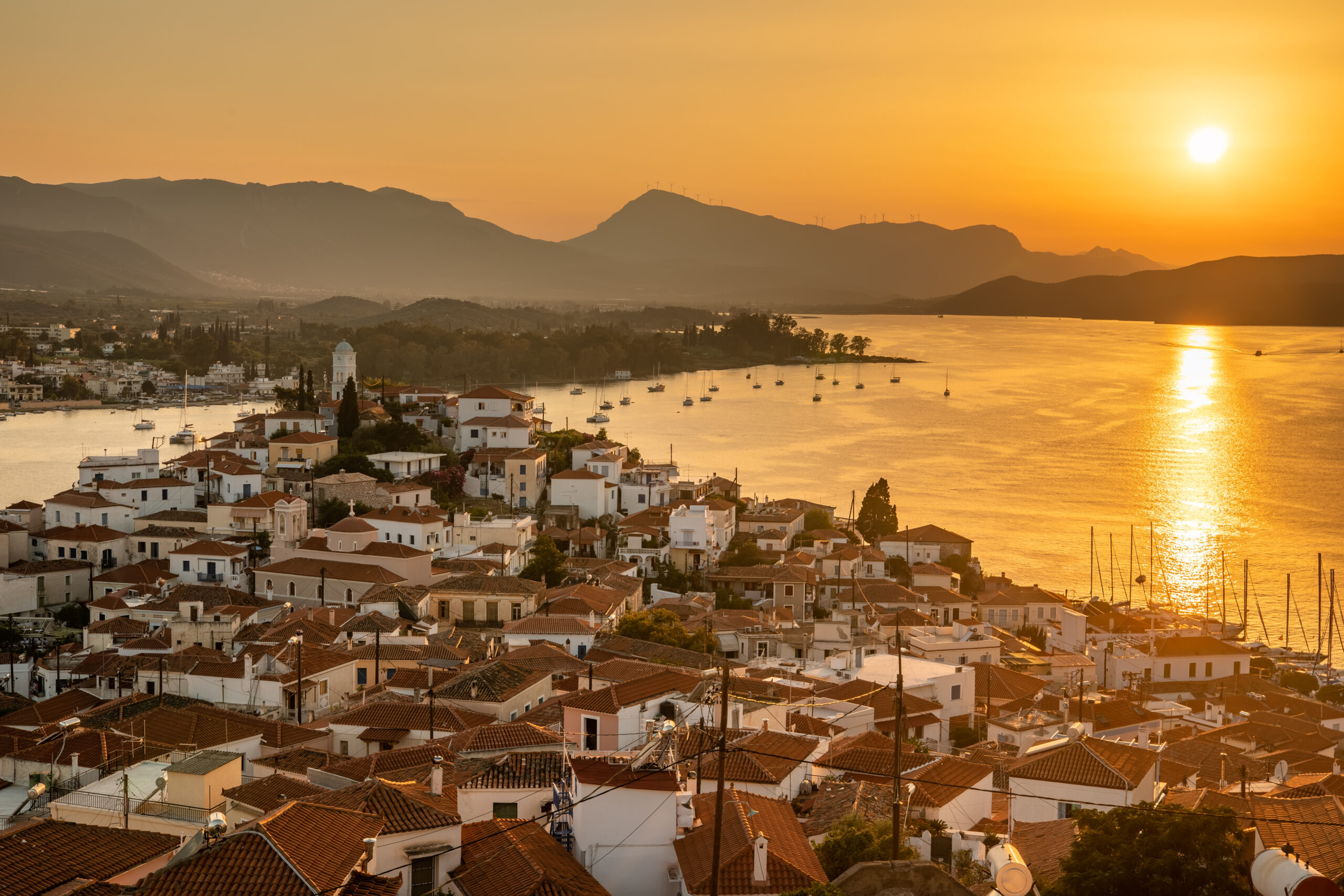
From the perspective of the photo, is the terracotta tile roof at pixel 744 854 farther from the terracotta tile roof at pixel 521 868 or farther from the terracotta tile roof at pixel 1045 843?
the terracotta tile roof at pixel 1045 843

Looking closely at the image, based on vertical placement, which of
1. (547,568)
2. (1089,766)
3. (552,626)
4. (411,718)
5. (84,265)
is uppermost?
(84,265)

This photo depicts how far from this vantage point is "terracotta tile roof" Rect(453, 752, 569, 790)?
537 centimetres

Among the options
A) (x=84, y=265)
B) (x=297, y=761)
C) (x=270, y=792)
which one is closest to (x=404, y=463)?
(x=297, y=761)

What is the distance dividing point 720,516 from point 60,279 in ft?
477

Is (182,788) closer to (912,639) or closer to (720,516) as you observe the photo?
(912,639)

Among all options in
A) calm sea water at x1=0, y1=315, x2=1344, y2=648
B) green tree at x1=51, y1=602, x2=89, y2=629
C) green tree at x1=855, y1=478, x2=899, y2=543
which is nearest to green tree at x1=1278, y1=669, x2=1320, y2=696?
calm sea water at x1=0, y1=315, x2=1344, y2=648

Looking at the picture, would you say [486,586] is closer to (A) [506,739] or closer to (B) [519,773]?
(A) [506,739]

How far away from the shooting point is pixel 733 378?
2613 inches

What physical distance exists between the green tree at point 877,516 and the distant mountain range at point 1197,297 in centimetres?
9478

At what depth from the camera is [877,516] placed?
928 inches

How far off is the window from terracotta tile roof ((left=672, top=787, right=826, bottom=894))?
3.02 feet

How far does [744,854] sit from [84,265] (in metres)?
168

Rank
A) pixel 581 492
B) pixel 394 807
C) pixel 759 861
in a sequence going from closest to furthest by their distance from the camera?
pixel 759 861
pixel 394 807
pixel 581 492

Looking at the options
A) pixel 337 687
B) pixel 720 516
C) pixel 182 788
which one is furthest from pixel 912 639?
pixel 182 788
